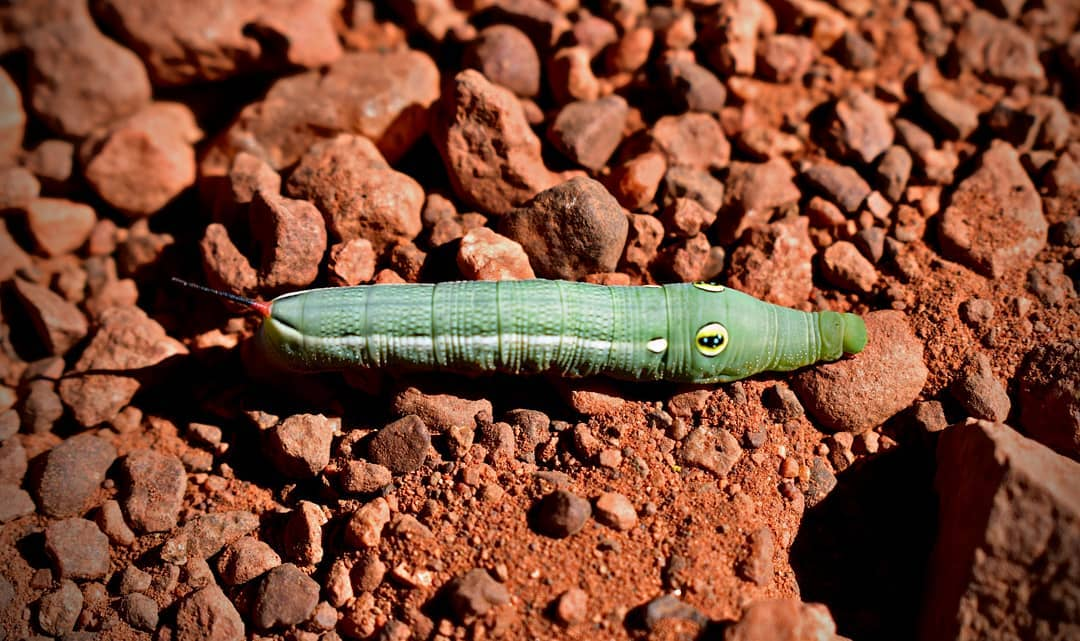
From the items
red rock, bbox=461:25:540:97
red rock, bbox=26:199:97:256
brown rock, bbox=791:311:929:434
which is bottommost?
red rock, bbox=26:199:97:256

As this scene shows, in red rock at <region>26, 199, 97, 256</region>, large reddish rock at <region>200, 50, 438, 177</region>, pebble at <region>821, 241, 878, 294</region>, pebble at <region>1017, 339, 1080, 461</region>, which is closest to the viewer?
pebble at <region>1017, 339, 1080, 461</region>

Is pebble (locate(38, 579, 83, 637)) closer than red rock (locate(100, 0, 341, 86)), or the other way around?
pebble (locate(38, 579, 83, 637))

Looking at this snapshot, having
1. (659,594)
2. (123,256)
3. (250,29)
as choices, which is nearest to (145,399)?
(123,256)

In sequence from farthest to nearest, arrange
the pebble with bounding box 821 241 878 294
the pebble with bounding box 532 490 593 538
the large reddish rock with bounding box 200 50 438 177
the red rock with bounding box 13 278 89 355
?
the large reddish rock with bounding box 200 50 438 177 → the red rock with bounding box 13 278 89 355 → the pebble with bounding box 821 241 878 294 → the pebble with bounding box 532 490 593 538

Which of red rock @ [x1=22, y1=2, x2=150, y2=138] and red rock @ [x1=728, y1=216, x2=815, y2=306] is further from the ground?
red rock @ [x1=728, y1=216, x2=815, y2=306]

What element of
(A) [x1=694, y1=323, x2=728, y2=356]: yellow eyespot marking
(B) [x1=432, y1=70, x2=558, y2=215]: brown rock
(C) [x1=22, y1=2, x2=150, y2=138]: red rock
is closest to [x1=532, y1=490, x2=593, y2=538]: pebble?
(A) [x1=694, y1=323, x2=728, y2=356]: yellow eyespot marking

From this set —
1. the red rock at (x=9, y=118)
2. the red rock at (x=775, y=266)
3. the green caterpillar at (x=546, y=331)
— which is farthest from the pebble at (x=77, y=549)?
the red rock at (x=775, y=266)

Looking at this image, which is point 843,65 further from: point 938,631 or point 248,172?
point 248,172

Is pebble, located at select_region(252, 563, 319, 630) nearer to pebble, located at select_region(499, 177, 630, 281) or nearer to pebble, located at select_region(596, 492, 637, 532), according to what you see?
pebble, located at select_region(596, 492, 637, 532)
